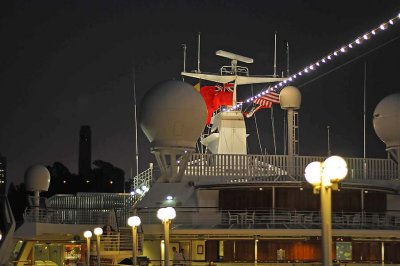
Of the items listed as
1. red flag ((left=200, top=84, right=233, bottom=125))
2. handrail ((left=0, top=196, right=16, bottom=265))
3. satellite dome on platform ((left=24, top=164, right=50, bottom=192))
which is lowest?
handrail ((left=0, top=196, right=16, bottom=265))

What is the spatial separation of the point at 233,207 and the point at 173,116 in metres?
5.05

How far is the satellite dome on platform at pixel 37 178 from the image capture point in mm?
46188

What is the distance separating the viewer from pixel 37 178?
46.2 m

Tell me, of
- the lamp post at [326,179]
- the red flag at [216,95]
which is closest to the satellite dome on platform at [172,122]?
the red flag at [216,95]

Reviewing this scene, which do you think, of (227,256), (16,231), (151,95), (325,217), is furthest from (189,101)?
(325,217)

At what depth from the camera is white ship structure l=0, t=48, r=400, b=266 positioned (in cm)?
3716

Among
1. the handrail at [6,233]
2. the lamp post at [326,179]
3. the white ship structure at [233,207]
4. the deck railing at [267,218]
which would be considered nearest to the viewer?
the lamp post at [326,179]

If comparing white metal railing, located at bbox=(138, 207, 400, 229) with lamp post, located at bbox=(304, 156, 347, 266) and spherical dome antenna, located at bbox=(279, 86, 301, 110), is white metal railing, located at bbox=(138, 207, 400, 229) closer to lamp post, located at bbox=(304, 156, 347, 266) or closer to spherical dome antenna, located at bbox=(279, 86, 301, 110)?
spherical dome antenna, located at bbox=(279, 86, 301, 110)

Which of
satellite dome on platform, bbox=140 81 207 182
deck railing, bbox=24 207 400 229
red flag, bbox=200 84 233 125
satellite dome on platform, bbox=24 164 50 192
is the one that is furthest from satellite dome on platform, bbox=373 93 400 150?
satellite dome on platform, bbox=24 164 50 192

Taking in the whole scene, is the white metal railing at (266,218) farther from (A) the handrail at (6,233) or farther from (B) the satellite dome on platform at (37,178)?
(B) the satellite dome on platform at (37,178)

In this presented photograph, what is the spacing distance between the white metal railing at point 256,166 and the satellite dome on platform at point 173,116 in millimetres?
1501

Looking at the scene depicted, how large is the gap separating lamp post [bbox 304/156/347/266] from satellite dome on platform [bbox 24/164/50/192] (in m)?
34.2

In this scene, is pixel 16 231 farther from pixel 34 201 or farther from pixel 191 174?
pixel 191 174

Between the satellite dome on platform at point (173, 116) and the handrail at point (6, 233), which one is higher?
the satellite dome on platform at point (173, 116)
